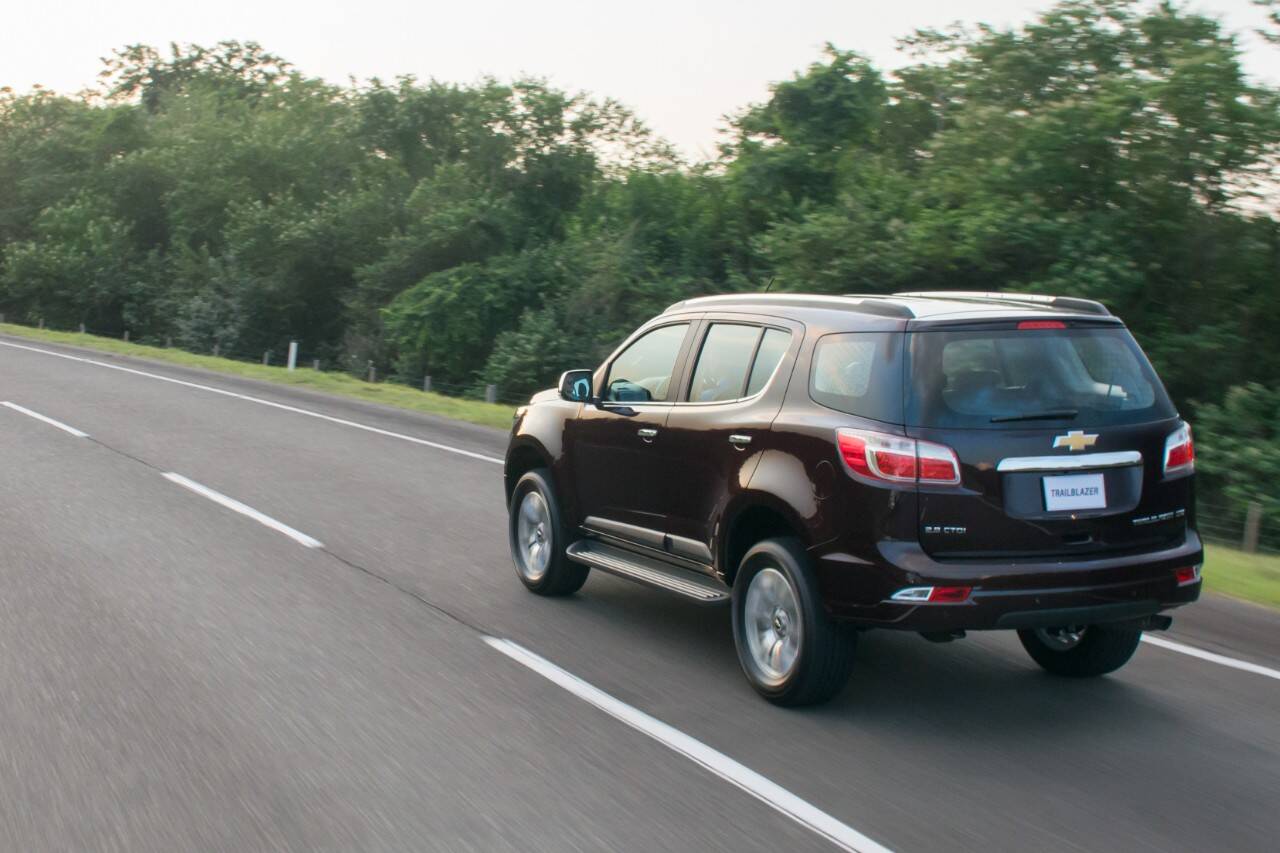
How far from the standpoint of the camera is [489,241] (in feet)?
147

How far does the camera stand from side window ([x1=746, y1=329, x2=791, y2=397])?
250 inches

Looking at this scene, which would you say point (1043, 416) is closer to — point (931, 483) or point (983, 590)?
point (931, 483)

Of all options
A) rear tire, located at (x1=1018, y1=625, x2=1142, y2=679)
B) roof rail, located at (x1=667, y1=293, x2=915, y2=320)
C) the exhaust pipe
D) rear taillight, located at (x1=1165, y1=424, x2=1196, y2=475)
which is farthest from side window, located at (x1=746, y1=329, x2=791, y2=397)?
the exhaust pipe

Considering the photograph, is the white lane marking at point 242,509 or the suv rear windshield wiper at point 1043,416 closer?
A: the suv rear windshield wiper at point 1043,416

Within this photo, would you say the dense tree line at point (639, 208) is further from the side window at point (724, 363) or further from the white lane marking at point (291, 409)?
the side window at point (724, 363)

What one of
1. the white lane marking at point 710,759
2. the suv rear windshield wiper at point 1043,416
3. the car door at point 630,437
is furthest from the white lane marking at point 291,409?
the suv rear windshield wiper at point 1043,416

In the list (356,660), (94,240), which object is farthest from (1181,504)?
(94,240)

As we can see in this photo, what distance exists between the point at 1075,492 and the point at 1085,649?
4.01 ft

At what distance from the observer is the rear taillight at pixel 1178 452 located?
584cm

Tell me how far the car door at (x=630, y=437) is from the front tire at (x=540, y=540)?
33cm

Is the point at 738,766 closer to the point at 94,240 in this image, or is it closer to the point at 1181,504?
the point at 1181,504

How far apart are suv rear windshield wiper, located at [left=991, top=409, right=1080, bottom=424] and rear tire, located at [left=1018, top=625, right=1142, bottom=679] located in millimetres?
1221

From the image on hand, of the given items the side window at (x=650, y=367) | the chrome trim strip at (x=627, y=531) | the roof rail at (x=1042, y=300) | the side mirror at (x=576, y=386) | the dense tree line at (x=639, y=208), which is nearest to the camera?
the roof rail at (x=1042, y=300)

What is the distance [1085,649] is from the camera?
21.1 feet
